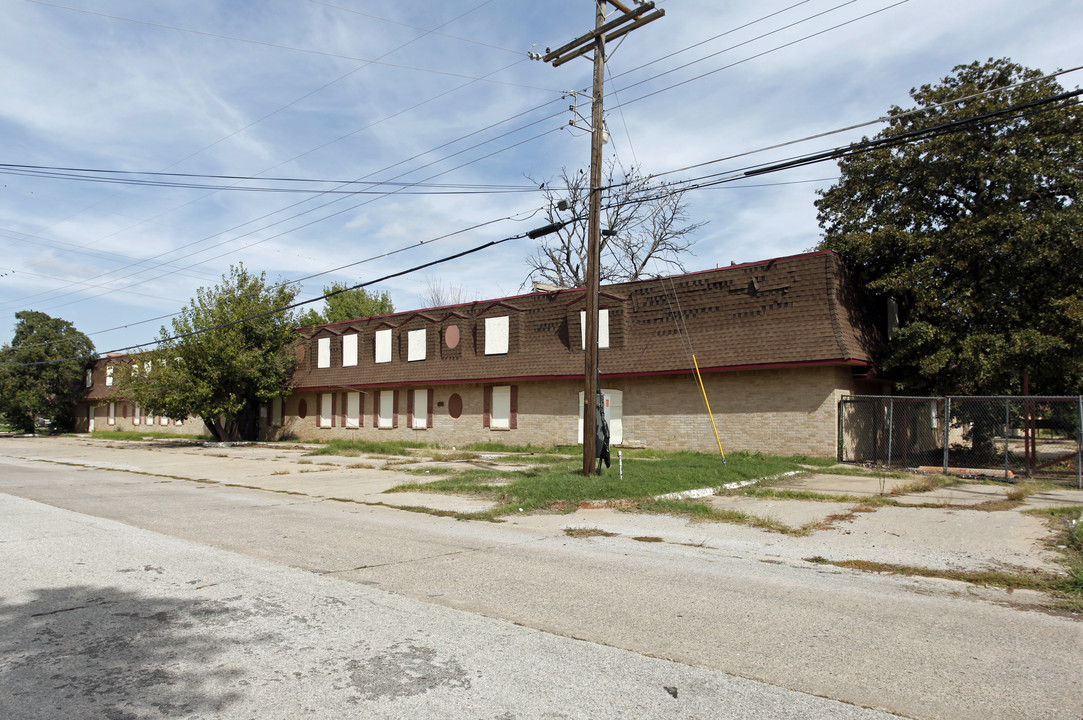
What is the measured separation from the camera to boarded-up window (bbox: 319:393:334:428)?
38.1 meters

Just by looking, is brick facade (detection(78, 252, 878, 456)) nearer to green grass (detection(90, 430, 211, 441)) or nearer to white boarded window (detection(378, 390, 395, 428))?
white boarded window (detection(378, 390, 395, 428))

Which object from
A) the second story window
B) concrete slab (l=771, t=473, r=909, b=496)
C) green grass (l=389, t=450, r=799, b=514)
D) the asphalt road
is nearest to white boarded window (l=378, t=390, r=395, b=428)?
the second story window

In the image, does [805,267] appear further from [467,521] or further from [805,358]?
[467,521]

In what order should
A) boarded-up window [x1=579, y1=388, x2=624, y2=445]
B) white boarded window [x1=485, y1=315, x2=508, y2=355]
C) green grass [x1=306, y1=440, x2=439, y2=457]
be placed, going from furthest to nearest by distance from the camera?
white boarded window [x1=485, y1=315, x2=508, y2=355], green grass [x1=306, y1=440, x2=439, y2=457], boarded-up window [x1=579, y1=388, x2=624, y2=445]

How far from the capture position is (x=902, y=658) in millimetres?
5199

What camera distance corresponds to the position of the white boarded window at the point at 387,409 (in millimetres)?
34812

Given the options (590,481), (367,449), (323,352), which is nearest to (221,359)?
(323,352)

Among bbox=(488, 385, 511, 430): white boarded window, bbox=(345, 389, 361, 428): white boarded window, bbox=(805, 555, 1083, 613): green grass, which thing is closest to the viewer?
bbox=(805, 555, 1083, 613): green grass

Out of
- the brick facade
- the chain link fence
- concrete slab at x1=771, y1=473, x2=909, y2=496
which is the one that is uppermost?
the brick facade

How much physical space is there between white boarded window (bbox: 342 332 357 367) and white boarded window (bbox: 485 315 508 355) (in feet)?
30.7

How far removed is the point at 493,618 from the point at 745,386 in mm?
18634

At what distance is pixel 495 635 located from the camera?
222 inches

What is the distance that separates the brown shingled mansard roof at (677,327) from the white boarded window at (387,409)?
137 cm

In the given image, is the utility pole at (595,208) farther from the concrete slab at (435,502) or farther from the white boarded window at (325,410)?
the white boarded window at (325,410)
